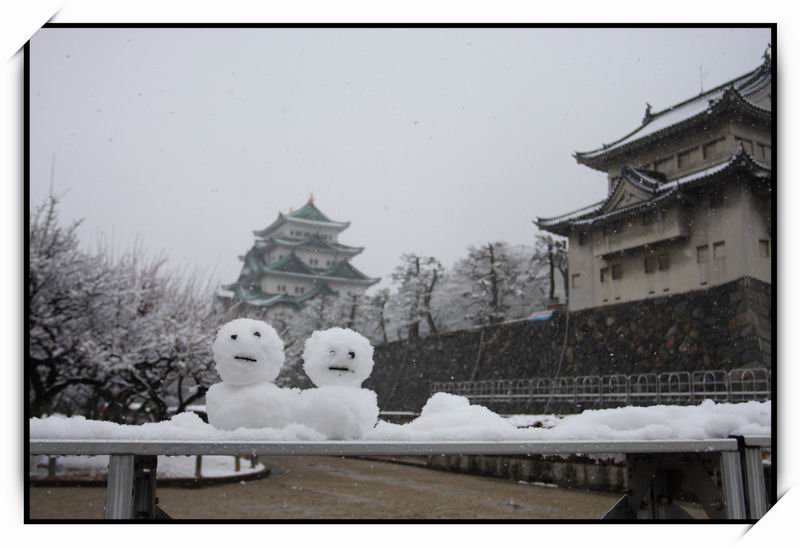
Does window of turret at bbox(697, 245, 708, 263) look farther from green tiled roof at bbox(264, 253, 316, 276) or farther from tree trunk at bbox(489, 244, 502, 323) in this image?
Answer: green tiled roof at bbox(264, 253, 316, 276)

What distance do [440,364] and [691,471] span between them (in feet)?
23.1

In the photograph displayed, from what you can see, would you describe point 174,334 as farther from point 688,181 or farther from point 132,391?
point 688,181

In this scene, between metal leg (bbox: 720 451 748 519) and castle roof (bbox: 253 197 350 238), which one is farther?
castle roof (bbox: 253 197 350 238)

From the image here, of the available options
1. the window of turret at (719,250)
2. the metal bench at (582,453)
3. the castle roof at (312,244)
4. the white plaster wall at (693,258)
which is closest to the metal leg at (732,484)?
the metal bench at (582,453)

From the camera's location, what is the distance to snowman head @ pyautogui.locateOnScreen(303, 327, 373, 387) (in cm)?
143

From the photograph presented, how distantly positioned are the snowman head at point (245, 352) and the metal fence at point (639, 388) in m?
3.81

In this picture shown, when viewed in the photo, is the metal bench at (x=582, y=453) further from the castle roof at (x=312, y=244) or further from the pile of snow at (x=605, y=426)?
the castle roof at (x=312, y=244)

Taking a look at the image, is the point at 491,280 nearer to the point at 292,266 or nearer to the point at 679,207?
the point at 679,207

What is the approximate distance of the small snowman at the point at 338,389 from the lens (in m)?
1.32

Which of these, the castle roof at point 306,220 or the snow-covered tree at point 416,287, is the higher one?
the castle roof at point 306,220

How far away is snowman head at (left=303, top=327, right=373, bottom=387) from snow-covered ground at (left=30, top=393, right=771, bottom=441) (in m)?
0.13

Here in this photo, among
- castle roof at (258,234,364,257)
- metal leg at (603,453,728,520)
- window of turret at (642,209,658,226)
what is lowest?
metal leg at (603,453,728,520)

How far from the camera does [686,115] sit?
265 inches

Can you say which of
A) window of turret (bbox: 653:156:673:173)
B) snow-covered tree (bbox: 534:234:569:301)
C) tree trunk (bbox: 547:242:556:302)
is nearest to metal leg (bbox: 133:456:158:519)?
window of turret (bbox: 653:156:673:173)
